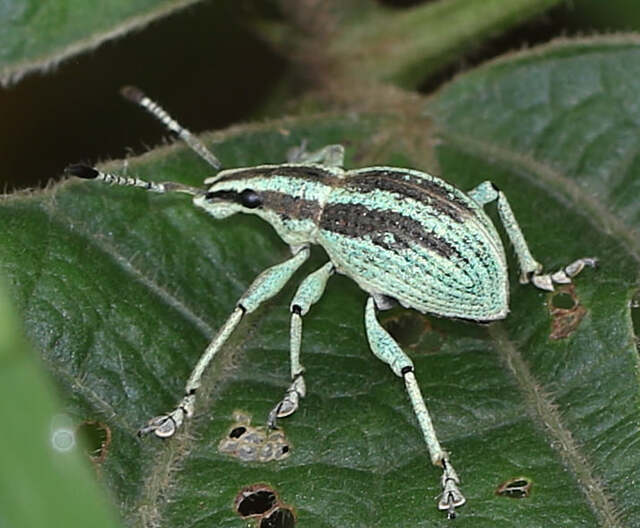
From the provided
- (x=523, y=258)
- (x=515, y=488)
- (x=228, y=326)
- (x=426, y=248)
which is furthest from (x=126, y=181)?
(x=515, y=488)

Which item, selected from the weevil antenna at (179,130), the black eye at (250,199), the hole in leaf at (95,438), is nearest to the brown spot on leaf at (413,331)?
the black eye at (250,199)

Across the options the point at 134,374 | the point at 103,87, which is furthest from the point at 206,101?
the point at 134,374

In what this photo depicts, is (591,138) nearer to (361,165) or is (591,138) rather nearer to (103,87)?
(361,165)

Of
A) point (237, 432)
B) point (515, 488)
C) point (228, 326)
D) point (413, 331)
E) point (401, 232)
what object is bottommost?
point (515, 488)

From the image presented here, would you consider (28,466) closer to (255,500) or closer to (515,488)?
(255,500)

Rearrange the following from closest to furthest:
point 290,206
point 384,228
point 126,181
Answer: point 384,228 < point 126,181 < point 290,206

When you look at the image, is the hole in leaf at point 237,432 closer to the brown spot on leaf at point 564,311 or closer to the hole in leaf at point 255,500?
the hole in leaf at point 255,500
